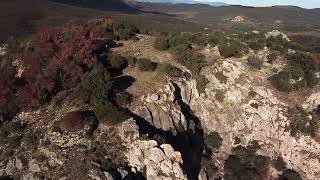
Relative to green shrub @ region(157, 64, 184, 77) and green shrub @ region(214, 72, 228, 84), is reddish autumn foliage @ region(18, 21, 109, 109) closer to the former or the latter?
green shrub @ region(157, 64, 184, 77)

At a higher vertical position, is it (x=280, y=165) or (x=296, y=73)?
(x=296, y=73)

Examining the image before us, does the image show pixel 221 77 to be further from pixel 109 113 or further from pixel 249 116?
pixel 109 113

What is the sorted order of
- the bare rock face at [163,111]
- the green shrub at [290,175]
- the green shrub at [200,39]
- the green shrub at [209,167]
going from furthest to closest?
the green shrub at [200,39] → the green shrub at [290,175] → the green shrub at [209,167] → the bare rock face at [163,111]

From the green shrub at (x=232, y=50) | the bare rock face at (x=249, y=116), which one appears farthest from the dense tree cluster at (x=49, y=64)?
the green shrub at (x=232, y=50)

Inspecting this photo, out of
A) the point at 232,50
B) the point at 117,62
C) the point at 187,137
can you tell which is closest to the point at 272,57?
the point at 232,50

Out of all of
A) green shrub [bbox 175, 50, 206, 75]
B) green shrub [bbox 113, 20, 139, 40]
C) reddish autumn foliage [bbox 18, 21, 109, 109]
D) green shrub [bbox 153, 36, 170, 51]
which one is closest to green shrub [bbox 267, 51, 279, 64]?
green shrub [bbox 175, 50, 206, 75]

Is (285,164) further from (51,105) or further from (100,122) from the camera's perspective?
(51,105)

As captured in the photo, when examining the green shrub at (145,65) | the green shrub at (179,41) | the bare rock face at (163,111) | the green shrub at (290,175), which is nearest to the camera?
the bare rock face at (163,111)

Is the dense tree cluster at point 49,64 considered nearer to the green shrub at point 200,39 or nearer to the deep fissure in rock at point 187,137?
the deep fissure in rock at point 187,137
